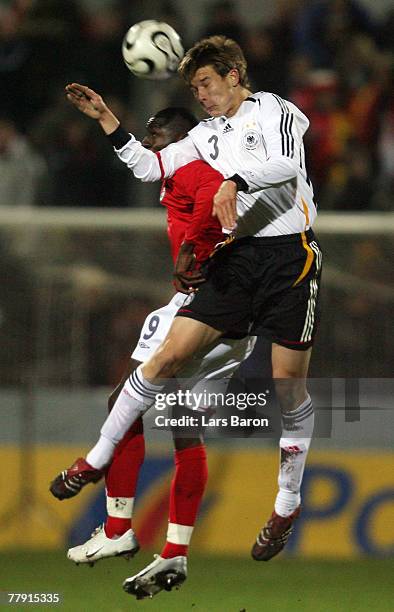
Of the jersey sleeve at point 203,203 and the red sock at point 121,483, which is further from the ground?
the jersey sleeve at point 203,203

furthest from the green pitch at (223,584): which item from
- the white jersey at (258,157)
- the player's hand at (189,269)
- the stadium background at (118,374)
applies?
the white jersey at (258,157)

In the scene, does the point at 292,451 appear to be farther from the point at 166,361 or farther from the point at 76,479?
the point at 76,479

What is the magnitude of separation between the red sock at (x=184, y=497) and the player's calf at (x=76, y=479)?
410 millimetres

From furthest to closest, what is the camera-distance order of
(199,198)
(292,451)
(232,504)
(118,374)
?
(232,504)
(118,374)
(292,451)
(199,198)

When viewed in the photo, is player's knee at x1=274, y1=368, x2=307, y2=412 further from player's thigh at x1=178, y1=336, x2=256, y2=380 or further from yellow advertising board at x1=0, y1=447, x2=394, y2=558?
yellow advertising board at x1=0, y1=447, x2=394, y2=558

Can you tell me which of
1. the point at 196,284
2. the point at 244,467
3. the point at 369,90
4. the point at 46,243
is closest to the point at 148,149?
the point at 196,284

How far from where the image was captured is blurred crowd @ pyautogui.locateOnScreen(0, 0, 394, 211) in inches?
389

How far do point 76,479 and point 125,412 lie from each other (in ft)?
1.29

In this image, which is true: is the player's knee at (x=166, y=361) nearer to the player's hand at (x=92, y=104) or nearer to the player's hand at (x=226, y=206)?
the player's hand at (x=226, y=206)

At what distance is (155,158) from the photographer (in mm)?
6449

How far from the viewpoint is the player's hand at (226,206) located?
5906 mm

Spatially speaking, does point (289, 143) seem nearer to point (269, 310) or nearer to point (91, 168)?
point (269, 310)

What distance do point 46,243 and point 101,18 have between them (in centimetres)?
259

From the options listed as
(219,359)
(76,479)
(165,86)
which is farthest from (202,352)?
(165,86)
